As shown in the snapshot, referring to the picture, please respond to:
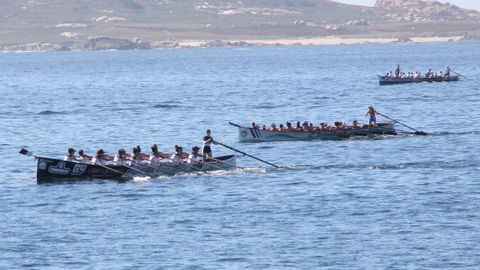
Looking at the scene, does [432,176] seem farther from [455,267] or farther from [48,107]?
[48,107]

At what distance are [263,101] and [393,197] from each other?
73221mm

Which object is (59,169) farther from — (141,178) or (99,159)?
(141,178)

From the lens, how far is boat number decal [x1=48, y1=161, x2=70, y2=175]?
63713 millimetres

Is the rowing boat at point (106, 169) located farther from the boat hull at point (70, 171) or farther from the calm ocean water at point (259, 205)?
the calm ocean water at point (259, 205)

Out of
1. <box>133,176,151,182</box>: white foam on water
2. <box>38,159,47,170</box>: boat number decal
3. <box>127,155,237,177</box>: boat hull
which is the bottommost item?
<box>133,176,151,182</box>: white foam on water

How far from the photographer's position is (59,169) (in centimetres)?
6391

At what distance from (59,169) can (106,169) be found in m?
2.55

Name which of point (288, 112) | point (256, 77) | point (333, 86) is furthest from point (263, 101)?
point (256, 77)

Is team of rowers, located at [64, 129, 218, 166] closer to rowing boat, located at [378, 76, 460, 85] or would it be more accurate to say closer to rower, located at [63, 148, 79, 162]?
rower, located at [63, 148, 79, 162]

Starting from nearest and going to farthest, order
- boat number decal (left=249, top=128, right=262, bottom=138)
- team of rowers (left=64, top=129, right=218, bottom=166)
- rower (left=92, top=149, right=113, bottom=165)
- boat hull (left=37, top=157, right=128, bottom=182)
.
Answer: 1. boat hull (left=37, top=157, right=128, bottom=182)
2. rower (left=92, top=149, right=113, bottom=165)
3. team of rowers (left=64, top=129, right=218, bottom=166)
4. boat number decal (left=249, top=128, right=262, bottom=138)

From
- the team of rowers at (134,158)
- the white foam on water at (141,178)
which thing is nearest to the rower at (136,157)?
the team of rowers at (134,158)

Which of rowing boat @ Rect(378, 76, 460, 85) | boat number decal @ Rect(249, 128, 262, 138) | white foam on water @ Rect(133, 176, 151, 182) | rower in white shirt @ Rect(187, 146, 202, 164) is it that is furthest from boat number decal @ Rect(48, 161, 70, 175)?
rowing boat @ Rect(378, 76, 460, 85)

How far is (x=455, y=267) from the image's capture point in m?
43.8

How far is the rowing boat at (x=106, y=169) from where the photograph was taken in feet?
209
